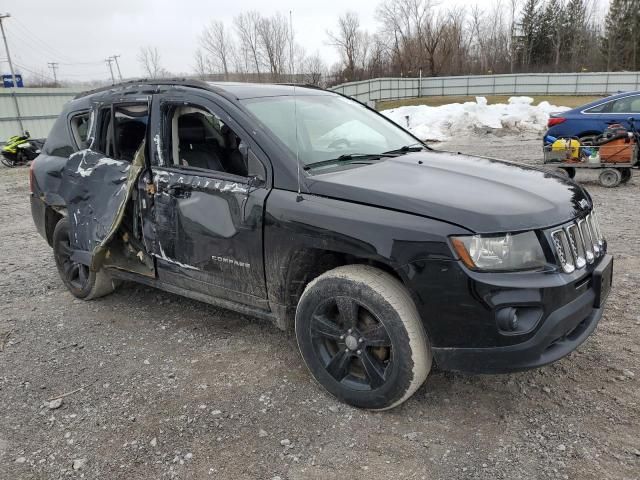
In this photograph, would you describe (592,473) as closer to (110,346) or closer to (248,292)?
(248,292)

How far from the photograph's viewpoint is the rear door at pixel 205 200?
122 inches

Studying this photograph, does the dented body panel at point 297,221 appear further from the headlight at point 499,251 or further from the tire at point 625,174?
the tire at point 625,174

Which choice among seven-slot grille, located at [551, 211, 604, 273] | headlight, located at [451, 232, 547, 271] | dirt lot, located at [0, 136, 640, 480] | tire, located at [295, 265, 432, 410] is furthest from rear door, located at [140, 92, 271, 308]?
seven-slot grille, located at [551, 211, 604, 273]

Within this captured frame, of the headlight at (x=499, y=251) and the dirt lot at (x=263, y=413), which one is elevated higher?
the headlight at (x=499, y=251)

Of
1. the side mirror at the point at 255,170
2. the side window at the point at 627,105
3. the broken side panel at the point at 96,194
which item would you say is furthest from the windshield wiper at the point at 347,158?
the side window at the point at 627,105

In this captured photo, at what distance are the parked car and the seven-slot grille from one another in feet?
26.4

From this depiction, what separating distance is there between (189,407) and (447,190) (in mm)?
1965

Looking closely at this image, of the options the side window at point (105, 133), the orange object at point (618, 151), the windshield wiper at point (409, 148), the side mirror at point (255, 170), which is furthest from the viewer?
the orange object at point (618, 151)

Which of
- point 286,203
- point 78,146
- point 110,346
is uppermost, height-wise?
point 78,146

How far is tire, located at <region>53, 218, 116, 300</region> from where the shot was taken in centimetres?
451

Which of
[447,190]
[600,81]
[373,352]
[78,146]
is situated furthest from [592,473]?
[600,81]

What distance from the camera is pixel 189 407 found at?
2988 mm

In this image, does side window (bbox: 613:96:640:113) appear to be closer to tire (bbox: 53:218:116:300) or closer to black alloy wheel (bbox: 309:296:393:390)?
black alloy wheel (bbox: 309:296:393:390)

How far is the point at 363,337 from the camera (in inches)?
108
